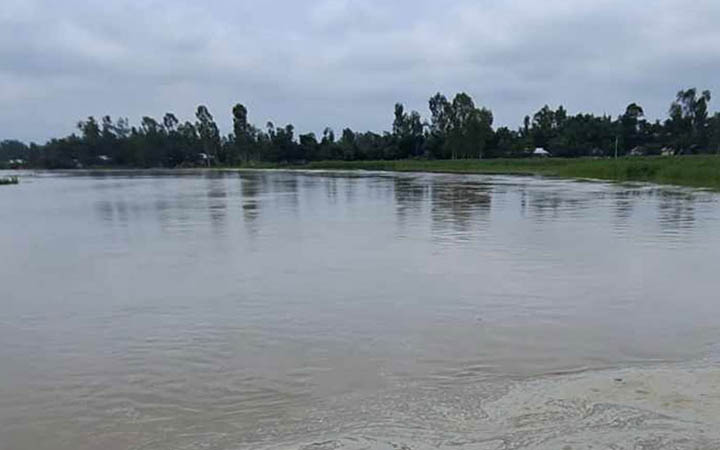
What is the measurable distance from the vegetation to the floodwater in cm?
4323

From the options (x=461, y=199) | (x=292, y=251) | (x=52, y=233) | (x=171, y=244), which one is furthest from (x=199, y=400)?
(x=461, y=199)

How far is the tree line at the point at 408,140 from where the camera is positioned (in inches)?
3182

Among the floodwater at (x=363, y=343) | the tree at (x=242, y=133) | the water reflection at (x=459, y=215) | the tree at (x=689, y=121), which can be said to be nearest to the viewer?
the floodwater at (x=363, y=343)

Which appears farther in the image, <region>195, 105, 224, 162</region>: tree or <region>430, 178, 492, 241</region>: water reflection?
<region>195, 105, 224, 162</region>: tree

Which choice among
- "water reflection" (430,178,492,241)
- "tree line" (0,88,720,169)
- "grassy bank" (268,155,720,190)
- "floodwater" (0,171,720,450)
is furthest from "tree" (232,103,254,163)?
"floodwater" (0,171,720,450)

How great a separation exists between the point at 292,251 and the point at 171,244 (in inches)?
114

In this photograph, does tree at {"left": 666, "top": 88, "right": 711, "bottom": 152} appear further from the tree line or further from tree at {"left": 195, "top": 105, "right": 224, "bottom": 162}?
tree at {"left": 195, "top": 105, "right": 224, "bottom": 162}

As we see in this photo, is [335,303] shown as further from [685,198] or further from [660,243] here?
[685,198]

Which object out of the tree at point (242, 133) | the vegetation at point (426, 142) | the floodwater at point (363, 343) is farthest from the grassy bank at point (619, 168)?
the tree at point (242, 133)

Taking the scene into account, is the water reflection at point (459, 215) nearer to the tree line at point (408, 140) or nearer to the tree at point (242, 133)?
the tree line at point (408, 140)

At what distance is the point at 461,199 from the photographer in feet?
81.6

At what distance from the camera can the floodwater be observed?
163 inches

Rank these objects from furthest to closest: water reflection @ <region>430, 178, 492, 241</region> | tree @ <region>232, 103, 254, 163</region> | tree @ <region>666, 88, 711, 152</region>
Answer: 1. tree @ <region>232, 103, 254, 163</region>
2. tree @ <region>666, 88, 711, 152</region>
3. water reflection @ <region>430, 178, 492, 241</region>

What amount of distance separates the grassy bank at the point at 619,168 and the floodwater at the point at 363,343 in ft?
80.0
